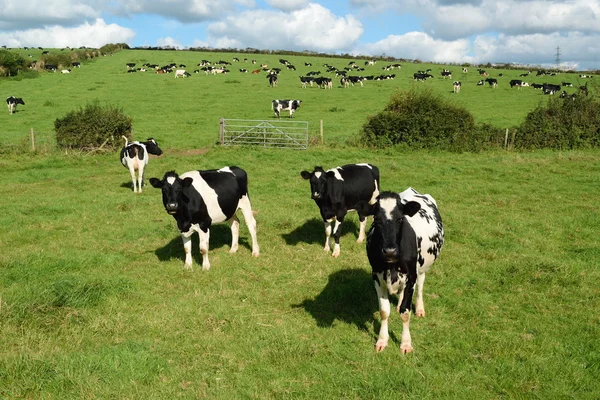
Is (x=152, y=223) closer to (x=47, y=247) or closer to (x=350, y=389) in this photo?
(x=47, y=247)

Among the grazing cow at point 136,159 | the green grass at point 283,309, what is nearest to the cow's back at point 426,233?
the green grass at point 283,309

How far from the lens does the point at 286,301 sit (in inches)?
304

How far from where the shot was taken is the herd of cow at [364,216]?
5.78 meters

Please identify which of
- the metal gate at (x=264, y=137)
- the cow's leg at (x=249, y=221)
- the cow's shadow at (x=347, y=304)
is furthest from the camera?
the metal gate at (x=264, y=137)

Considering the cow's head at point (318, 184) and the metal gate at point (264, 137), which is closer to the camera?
the cow's head at point (318, 184)

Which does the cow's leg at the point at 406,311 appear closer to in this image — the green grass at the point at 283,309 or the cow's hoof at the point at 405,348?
the cow's hoof at the point at 405,348

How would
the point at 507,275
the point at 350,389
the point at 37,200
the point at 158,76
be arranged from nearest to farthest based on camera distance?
the point at 350,389, the point at 507,275, the point at 37,200, the point at 158,76

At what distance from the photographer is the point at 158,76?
57.9 meters

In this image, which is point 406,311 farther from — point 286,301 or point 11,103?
point 11,103

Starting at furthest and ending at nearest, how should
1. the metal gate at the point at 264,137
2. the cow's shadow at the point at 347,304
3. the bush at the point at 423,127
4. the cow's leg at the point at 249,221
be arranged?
1. the metal gate at the point at 264,137
2. the bush at the point at 423,127
3. the cow's leg at the point at 249,221
4. the cow's shadow at the point at 347,304

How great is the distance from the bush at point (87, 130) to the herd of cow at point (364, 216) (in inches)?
605

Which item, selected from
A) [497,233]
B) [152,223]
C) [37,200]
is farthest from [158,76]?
[497,233]

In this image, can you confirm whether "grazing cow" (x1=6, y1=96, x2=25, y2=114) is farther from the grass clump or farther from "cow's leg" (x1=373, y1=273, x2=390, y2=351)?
→ "cow's leg" (x1=373, y1=273, x2=390, y2=351)

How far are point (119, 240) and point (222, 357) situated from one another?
609 cm
